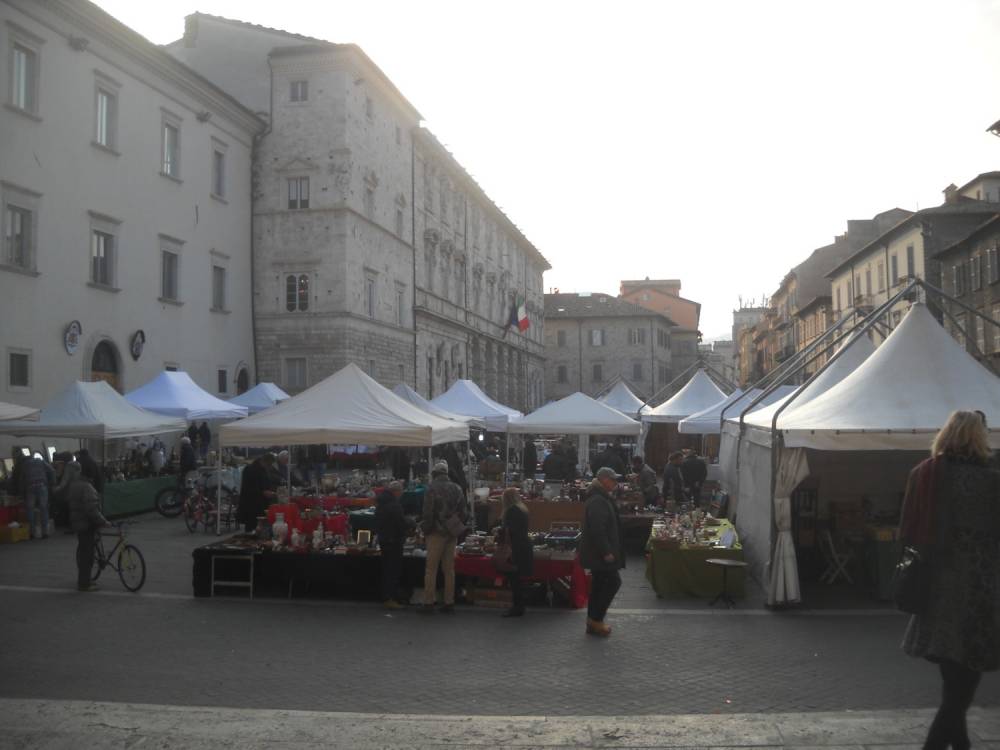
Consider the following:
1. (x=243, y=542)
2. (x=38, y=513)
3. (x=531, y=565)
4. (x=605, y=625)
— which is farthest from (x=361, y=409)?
(x=38, y=513)

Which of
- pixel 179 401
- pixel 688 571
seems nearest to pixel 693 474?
pixel 688 571

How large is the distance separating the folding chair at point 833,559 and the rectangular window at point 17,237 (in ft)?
64.6

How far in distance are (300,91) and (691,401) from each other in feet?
66.1

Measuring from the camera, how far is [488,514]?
55.9 feet

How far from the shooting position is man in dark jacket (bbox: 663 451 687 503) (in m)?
19.0

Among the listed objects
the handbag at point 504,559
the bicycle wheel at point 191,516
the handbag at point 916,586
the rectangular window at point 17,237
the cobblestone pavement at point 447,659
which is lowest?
the cobblestone pavement at point 447,659

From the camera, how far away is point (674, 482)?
19.1 m

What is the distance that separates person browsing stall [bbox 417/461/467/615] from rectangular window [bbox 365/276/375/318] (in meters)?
27.3

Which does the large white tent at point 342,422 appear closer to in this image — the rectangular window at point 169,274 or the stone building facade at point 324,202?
the rectangular window at point 169,274

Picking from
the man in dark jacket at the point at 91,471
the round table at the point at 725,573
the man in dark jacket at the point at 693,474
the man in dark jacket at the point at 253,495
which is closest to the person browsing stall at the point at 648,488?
the man in dark jacket at the point at 693,474

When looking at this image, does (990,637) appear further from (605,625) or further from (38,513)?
(38,513)

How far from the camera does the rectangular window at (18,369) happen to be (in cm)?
2209

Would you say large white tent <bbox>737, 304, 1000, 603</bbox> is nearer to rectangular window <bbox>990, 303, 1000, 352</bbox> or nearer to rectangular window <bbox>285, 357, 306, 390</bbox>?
rectangular window <bbox>990, 303, 1000, 352</bbox>

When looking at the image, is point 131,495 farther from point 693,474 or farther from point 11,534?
point 693,474
